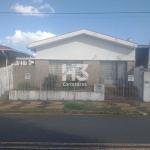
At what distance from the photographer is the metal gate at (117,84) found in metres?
13.2

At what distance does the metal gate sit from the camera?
1318cm

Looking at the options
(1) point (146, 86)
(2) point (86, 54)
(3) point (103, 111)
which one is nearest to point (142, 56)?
(2) point (86, 54)

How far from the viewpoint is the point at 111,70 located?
17.5 metres

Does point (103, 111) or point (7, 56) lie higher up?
point (7, 56)

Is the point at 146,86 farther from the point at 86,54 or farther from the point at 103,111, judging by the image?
the point at 86,54

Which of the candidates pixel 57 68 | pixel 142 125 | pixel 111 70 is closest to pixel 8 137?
pixel 142 125

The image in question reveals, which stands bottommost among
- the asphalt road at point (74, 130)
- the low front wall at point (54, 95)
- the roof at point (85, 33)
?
the asphalt road at point (74, 130)

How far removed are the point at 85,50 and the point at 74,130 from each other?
1121cm

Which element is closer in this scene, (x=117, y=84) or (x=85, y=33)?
(x=117, y=84)

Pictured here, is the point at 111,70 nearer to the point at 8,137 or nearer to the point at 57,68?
the point at 57,68

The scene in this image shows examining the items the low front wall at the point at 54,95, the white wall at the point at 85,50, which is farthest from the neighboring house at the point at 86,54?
the low front wall at the point at 54,95

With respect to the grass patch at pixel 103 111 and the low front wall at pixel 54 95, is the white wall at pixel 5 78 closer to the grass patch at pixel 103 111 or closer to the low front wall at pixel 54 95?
the low front wall at pixel 54 95

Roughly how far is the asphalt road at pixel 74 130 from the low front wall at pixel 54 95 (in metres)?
3.93

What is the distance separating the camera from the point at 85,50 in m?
17.3
